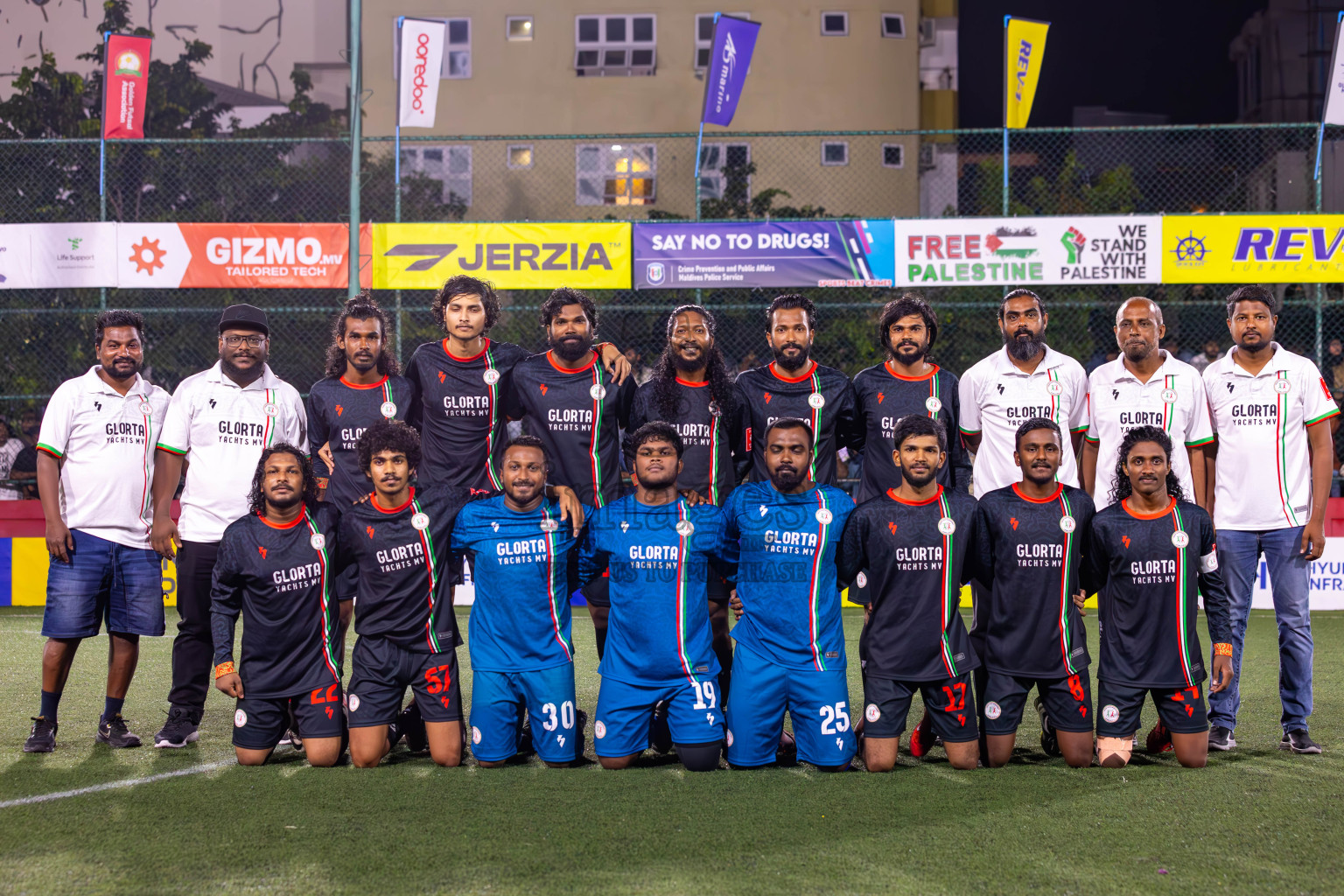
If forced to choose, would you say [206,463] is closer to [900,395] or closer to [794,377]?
[794,377]

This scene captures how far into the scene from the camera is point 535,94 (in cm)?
2481

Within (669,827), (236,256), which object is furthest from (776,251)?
(669,827)

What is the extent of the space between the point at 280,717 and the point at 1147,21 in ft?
92.2

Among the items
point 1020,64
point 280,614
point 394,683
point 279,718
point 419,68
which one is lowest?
point 279,718

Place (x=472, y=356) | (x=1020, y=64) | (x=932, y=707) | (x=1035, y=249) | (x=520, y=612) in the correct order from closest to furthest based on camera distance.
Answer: (x=932, y=707), (x=520, y=612), (x=472, y=356), (x=1035, y=249), (x=1020, y=64)

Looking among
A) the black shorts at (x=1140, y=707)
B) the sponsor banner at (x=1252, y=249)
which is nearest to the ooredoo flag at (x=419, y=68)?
the sponsor banner at (x=1252, y=249)

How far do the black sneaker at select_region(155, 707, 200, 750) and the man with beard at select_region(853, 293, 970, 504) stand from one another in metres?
3.35

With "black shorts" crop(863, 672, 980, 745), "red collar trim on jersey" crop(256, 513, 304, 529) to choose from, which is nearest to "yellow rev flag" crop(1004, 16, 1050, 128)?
"black shorts" crop(863, 672, 980, 745)

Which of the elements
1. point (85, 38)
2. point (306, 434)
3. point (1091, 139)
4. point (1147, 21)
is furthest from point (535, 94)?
point (306, 434)

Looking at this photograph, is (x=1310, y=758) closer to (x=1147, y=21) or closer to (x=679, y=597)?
(x=679, y=597)

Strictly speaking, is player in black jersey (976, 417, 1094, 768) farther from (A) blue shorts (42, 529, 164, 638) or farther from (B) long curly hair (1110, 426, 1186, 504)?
(A) blue shorts (42, 529, 164, 638)

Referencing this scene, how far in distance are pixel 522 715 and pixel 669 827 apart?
52.8 inches

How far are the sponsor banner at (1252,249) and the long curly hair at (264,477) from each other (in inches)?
352

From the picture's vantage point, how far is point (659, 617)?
5.41 meters
